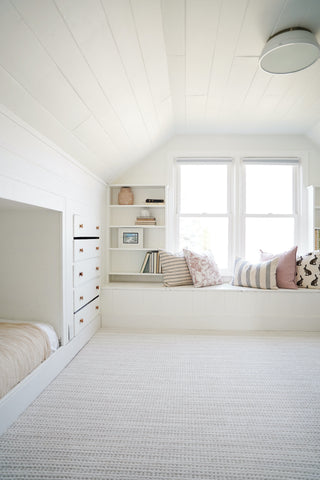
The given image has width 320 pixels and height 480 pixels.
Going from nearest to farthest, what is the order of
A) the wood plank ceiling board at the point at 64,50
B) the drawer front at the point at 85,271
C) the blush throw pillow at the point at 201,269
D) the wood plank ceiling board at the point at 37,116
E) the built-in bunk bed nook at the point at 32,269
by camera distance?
the wood plank ceiling board at the point at 64,50
the wood plank ceiling board at the point at 37,116
the built-in bunk bed nook at the point at 32,269
the drawer front at the point at 85,271
the blush throw pillow at the point at 201,269

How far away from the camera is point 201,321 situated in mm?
3352

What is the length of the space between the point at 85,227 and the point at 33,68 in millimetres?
1602

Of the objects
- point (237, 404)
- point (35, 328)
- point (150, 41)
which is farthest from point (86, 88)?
point (237, 404)

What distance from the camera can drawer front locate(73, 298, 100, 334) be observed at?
266cm

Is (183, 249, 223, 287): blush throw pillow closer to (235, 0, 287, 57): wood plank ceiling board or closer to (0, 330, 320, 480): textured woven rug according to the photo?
(0, 330, 320, 480): textured woven rug

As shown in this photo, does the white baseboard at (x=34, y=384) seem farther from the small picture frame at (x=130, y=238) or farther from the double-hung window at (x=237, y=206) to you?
the double-hung window at (x=237, y=206)

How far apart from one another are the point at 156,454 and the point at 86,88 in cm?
212

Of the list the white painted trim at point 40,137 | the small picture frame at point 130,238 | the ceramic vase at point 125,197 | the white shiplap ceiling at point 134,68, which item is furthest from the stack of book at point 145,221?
the white painted trim at point 40,137

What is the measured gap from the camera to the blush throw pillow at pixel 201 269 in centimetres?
341

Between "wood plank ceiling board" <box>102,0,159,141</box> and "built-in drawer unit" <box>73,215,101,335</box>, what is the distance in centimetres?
118

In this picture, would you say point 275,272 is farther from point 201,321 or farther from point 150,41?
point 150,41

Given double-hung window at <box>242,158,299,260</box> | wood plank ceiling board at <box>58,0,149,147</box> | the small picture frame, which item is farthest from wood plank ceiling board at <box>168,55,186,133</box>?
the small picture frame

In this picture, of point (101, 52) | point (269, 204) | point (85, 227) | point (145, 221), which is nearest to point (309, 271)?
point (269, 204)

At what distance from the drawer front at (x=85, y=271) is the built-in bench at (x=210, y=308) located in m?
0.32
